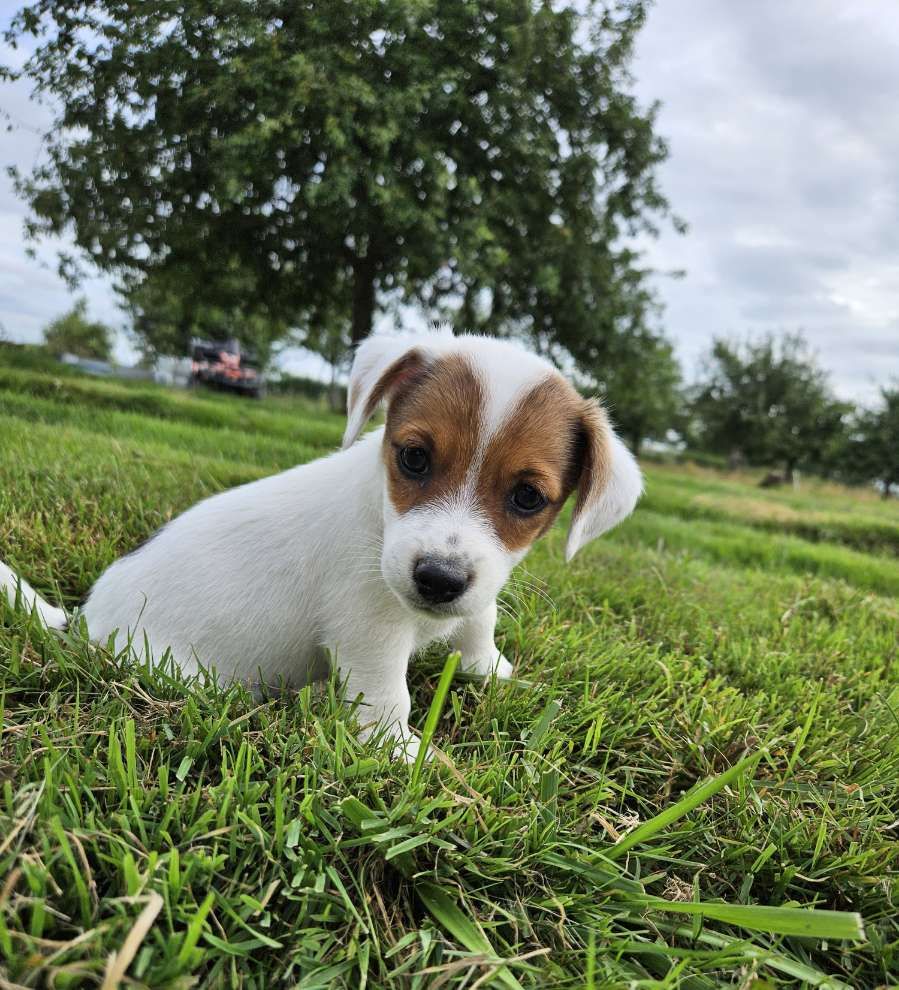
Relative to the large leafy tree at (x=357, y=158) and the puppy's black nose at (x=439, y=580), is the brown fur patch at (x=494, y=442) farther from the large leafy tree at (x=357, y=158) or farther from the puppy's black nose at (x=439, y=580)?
the large leafy tree at (x=357, y=158)

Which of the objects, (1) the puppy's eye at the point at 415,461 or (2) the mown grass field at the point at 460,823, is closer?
(2) the mown grass field at the point at 460,823

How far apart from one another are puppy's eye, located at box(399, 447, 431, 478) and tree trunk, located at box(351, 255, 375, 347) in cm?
1466

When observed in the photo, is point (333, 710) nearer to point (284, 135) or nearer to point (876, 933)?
point (876, 933)

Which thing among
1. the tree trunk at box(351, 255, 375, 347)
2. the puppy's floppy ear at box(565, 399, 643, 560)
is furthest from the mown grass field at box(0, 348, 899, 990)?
the tree trunk at box(351, 255, 375, 347)

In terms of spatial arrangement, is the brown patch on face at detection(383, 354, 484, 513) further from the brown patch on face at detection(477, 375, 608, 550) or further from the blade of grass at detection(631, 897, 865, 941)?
the blade of grass at detection(631, 897, 865, 941)

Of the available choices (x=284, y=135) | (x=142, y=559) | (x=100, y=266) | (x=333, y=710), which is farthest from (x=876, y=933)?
(x=100, y=266)

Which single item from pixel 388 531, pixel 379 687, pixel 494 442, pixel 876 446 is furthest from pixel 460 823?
pixel 876 446

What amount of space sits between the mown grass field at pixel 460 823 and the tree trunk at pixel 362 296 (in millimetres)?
14069

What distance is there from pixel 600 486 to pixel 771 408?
183 feet

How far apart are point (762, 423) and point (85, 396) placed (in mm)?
50604

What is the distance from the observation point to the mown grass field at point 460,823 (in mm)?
1219

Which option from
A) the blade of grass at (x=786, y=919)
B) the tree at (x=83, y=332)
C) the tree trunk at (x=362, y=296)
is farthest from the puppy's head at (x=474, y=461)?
the tree at (x=83, y=332)

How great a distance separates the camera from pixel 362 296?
1659cm

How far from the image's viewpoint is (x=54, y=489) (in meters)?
3.68
